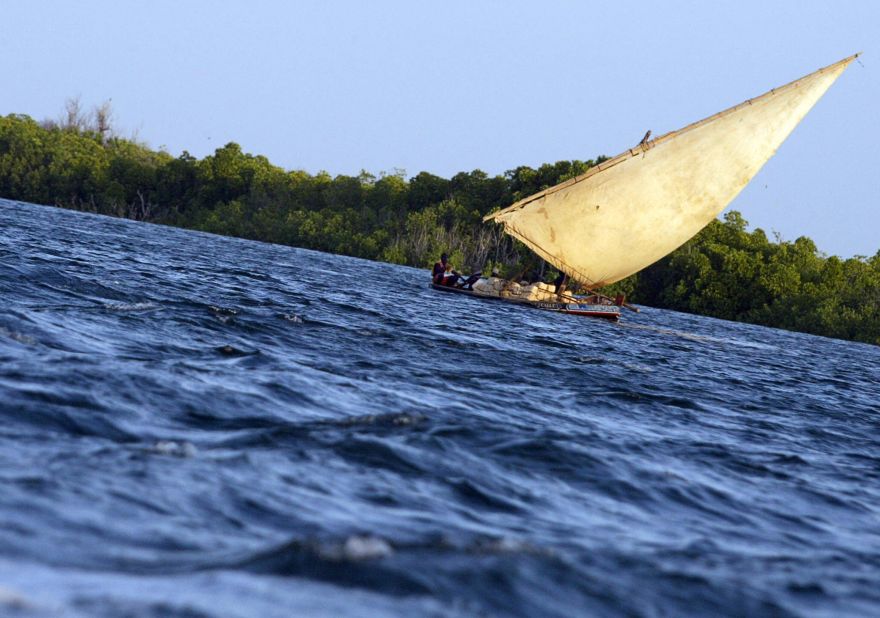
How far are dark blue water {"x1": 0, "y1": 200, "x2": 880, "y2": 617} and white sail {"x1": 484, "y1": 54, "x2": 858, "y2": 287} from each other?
1777 cm

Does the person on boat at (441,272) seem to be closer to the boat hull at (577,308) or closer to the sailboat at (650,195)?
the sailboat at (650,195)

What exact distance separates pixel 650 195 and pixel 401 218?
63.4m

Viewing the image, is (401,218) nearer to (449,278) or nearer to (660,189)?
(449,278)

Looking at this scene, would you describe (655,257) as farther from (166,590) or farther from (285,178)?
(285,178)

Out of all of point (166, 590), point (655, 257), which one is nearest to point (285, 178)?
point (655, 257)

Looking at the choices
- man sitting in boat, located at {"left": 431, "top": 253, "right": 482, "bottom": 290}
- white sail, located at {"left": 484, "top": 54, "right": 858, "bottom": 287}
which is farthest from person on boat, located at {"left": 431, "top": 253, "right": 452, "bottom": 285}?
white sail, located at {"left": 484, "top": 54, "right": 858, "bottom": 287}

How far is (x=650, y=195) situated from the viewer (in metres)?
33.7

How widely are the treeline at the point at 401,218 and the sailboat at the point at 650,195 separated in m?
30.0

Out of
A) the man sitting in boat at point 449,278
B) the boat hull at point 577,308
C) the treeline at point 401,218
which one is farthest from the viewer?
the treeline at point 401,218

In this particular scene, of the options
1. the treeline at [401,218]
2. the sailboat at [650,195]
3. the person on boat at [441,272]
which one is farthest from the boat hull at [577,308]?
the treeline at [401,218]

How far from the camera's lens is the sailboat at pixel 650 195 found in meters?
32.5

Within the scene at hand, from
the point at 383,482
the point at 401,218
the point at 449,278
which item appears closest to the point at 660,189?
the point at 449,278

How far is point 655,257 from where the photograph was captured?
3722 cm

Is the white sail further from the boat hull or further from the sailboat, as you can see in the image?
the boat hull
